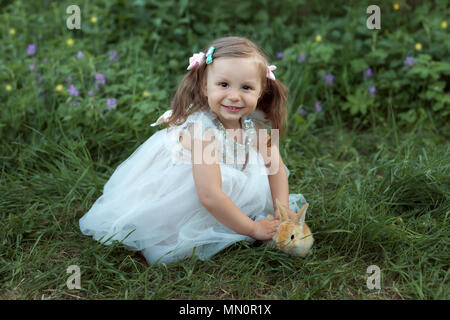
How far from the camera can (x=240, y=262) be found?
1.94 meters

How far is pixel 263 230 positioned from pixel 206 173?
323mm

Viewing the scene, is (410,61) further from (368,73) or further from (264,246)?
(264,246)

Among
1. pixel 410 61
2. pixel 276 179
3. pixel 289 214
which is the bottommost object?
pixel 289 214

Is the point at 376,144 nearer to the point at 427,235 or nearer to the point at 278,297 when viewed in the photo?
the point at 427,235

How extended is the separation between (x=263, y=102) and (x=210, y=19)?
5.55 ft

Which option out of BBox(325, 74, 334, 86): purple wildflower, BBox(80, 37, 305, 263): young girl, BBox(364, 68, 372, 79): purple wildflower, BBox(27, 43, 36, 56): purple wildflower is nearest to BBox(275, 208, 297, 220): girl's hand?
BBox(80, 37, 305, 263): young girl

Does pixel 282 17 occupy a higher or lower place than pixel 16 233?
higher

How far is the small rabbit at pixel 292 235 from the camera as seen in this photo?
1905 mm

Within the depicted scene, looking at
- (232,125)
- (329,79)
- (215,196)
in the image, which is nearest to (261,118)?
(232,125)

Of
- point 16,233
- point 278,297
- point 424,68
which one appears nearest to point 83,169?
point 16,233

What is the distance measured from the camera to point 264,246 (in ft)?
6.53

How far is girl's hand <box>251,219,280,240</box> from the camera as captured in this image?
196cm

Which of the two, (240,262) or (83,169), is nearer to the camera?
(240,262)
